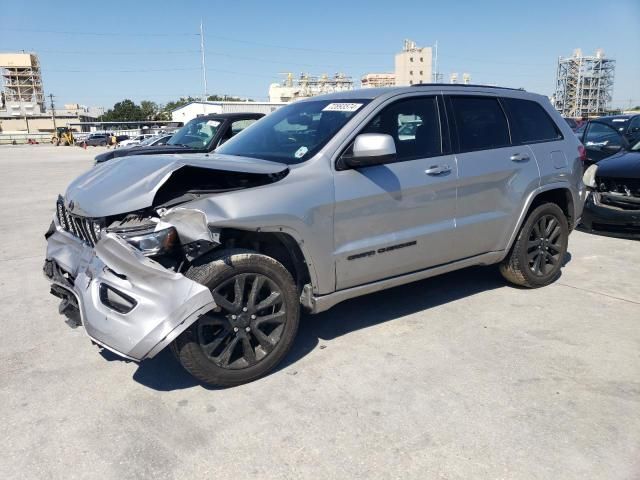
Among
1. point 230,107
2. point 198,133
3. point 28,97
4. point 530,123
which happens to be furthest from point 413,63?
point 530,123

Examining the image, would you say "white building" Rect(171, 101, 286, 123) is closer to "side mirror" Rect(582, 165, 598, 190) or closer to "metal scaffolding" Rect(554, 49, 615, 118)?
"side mirror" Rect(582, 165, 598, 190)

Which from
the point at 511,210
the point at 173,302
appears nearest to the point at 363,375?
the point at 173,302

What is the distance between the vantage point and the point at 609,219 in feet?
23.0

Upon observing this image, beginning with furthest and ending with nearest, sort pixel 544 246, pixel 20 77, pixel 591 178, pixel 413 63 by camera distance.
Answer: pixel 20 77 < pixel 413 63 < pixel 591 178 < pixel 544 246

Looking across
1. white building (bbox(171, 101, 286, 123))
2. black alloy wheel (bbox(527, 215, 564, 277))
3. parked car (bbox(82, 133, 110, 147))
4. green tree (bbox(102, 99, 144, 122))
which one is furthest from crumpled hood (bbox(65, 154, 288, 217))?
green tree (bbox(102, 99, 144, 122))

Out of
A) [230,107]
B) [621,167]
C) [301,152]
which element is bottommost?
[621,167]

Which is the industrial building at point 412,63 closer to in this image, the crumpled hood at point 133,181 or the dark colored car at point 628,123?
the dark colored car at point 628,123

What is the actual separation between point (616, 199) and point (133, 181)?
6.41 meters

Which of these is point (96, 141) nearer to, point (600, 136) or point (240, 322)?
point (600, 136)

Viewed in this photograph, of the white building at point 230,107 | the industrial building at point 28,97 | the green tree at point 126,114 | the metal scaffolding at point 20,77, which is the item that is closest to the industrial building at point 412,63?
the white building at point 230,107

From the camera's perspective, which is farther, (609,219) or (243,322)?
(609,219)

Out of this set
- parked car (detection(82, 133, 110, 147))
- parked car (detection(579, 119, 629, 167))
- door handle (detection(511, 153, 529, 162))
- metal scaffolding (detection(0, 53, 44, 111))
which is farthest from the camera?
metal scaffolding (detection(0, 53, 44, 111))

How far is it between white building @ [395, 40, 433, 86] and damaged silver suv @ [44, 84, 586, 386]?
319 feet

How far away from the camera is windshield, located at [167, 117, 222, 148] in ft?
31.2
